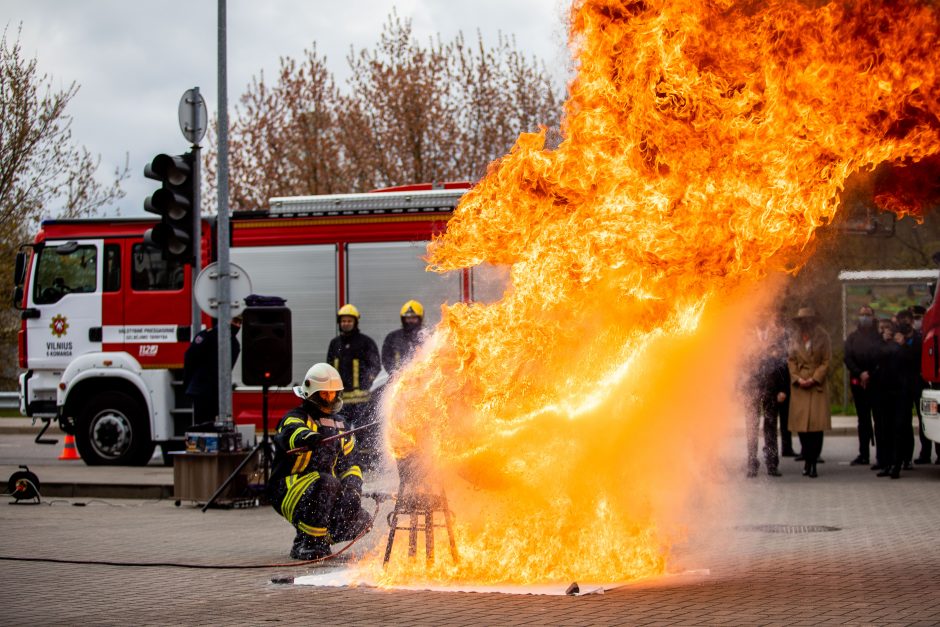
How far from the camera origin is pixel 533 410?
877cm

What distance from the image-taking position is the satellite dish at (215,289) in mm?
14852

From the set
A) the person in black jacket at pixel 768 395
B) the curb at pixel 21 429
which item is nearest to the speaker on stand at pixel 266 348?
the person in black jacket at pixel 768 395

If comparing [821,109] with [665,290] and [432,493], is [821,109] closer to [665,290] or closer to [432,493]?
[665,290]

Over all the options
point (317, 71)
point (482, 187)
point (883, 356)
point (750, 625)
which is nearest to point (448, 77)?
point (317, 71)

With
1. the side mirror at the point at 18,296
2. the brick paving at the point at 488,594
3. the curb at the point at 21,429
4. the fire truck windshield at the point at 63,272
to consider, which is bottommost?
the brick paving at the point at 488,594

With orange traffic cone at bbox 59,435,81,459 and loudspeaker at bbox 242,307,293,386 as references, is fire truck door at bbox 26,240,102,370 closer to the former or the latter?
orange traffic cone at bbox 59,435,81,459

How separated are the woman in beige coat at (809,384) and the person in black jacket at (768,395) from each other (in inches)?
7.9

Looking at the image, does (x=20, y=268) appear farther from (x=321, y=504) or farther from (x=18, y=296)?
(x=321, y=504)

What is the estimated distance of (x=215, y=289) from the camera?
14.9 meters

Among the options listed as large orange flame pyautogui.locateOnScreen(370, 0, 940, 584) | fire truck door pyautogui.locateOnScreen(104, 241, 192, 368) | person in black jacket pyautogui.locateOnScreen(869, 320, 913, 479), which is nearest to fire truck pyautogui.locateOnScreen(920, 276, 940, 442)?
person in black jacket pyautogui.locateOnScreen(869, 320, 913, 479)

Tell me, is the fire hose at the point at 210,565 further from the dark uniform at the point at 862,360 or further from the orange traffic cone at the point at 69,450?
the orange traffic cone at the point at 69,450

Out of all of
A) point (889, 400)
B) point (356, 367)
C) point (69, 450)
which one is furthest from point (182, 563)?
point (69, 450)

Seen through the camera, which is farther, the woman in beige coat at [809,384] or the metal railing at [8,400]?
the metal railing at [8,400]

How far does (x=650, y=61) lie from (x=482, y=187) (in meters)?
1.47
